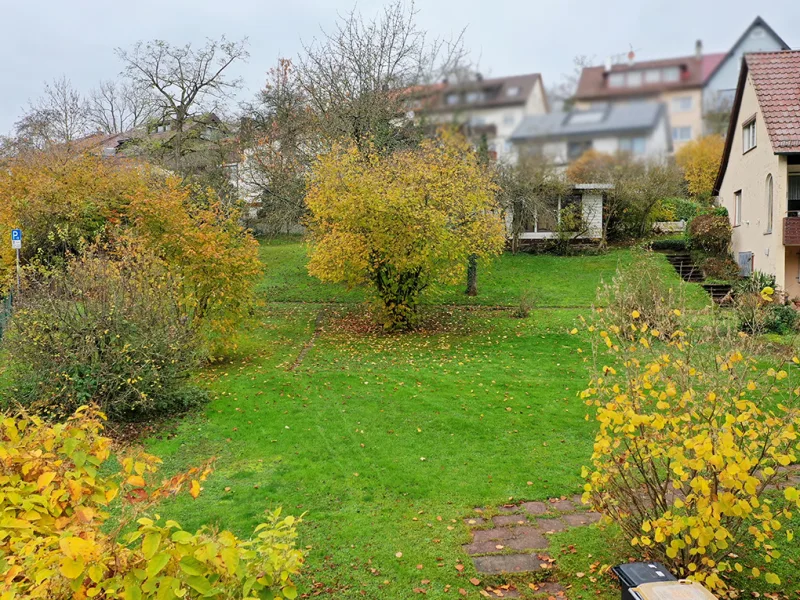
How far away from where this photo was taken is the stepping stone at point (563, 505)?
6.02 meters

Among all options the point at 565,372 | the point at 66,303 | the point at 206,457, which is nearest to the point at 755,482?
the point at 206,457

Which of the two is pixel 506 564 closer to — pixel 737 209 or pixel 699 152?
pixel 699 152

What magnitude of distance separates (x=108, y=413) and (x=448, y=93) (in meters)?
7.64

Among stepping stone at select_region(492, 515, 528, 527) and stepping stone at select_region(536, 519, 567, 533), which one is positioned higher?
stepping stone at select_region(492, 515, 528, 527)

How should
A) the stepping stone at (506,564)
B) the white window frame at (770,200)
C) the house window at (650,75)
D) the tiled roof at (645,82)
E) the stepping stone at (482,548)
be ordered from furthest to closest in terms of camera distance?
the white window frame at (770,200), the stepping stone at (482,548), the stepping stone at (506,564), the house window at (650,75), the tiled roof at (645,82)

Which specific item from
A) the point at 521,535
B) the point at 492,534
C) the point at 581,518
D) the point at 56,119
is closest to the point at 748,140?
the point at 581,518

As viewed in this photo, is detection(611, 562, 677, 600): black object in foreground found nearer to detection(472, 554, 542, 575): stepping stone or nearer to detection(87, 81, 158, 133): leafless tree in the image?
detection(472, 554, 542, 575): stepping stone

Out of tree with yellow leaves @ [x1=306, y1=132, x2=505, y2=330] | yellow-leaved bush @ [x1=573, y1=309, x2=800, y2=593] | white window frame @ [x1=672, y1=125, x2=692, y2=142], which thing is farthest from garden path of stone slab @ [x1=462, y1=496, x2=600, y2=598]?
tree with yellow leaves @ [x1=306, y1=132, x2=505, y2=330]

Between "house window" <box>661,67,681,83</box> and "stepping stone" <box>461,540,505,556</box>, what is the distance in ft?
13.5

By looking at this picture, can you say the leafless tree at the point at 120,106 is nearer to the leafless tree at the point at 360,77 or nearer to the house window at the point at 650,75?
the leafless tree at the point at 360,77

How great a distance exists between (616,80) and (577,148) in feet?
1.95

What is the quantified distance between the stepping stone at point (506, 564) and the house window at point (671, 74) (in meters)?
3.93

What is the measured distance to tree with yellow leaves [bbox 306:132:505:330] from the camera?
14.3m

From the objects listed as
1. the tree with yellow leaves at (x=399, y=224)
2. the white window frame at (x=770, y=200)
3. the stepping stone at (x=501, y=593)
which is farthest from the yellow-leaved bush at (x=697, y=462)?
the white window frame at (x=770, y=200)
